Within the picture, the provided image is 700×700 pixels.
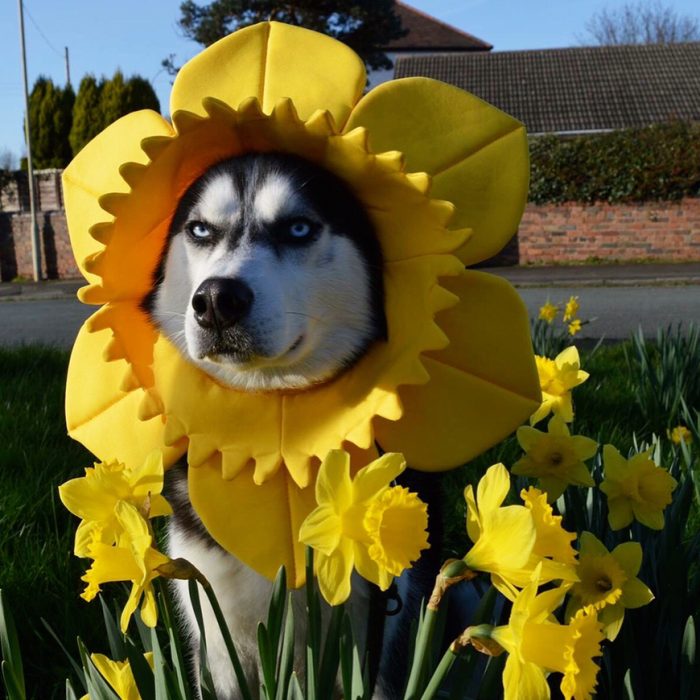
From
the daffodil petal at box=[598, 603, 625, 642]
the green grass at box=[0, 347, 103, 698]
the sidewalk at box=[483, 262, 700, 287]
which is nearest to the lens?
the daffodil petal at box=[598, 603, 625, 642]

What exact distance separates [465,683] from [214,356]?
0.58 m

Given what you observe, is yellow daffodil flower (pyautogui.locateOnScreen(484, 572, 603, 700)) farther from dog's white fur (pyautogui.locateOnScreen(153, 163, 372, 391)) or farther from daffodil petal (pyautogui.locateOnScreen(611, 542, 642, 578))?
dog's white fur (pyautogui.locateOnScreen(153, 163, 372, 391))

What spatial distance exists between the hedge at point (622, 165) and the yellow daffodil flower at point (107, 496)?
13.2 m

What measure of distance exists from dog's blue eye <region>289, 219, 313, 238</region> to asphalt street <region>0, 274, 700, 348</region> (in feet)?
15.1

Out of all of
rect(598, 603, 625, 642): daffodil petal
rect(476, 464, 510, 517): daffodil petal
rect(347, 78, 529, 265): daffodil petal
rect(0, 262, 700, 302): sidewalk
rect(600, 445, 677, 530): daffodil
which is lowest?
rect(0, 262, 700, 302): sidewalk

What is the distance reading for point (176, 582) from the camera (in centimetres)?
146

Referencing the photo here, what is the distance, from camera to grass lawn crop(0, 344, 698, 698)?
186 cm

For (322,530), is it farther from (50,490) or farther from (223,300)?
(50,490)

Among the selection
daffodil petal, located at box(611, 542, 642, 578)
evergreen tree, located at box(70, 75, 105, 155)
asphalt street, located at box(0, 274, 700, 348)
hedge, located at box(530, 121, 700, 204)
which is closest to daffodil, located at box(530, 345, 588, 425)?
daffodil petal, located at box(611, 542, 642, 578)

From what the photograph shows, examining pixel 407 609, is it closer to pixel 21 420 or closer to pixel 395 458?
pixel 395 458

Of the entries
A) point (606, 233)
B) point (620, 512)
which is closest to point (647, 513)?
point (620, 512)

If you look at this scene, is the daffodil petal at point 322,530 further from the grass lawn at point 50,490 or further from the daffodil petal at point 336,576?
the grass lawn at point 50,490

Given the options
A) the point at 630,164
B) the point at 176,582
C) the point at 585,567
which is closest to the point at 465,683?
the point at 585,567

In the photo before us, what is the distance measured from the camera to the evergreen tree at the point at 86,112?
18.1 metres
